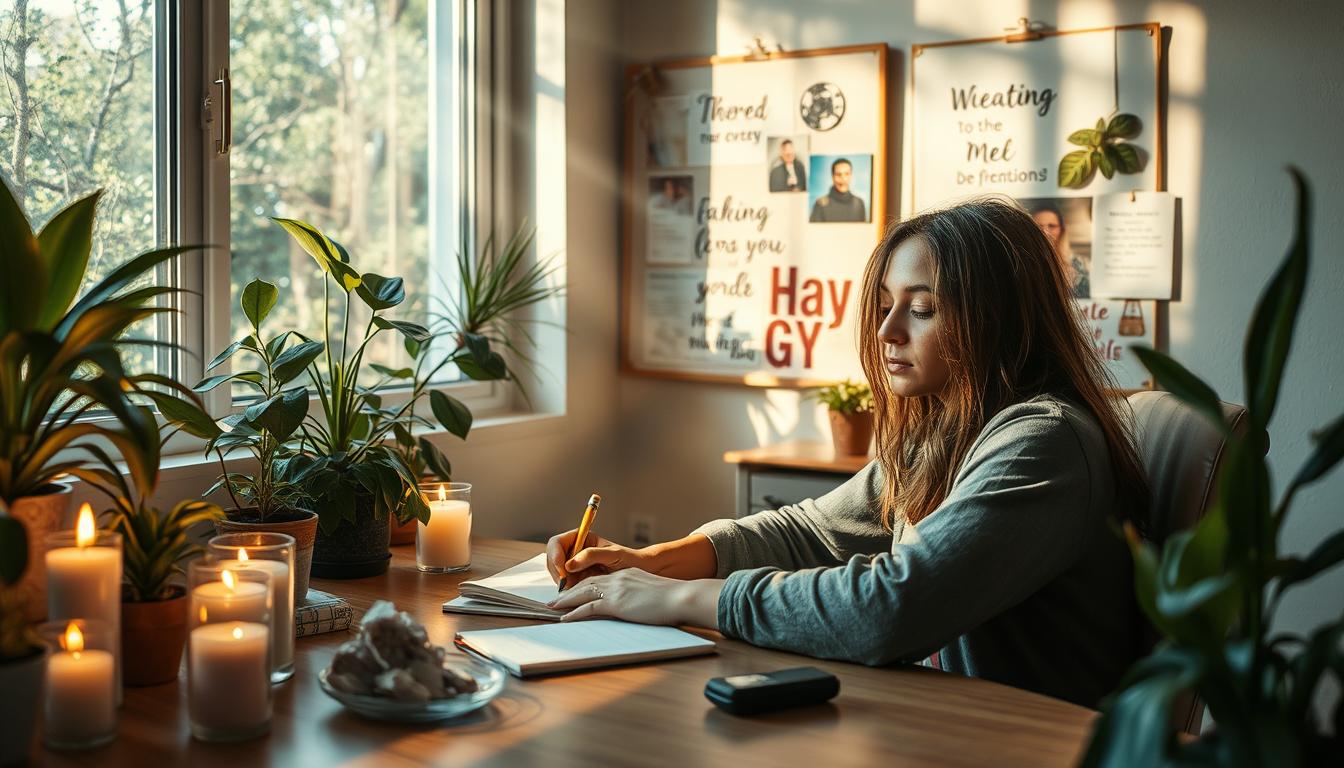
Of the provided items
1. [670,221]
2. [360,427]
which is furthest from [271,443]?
[670,221]

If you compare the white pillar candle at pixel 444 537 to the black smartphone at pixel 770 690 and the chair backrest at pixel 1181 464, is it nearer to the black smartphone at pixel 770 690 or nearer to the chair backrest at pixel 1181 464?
the black smartphone at pixel 770 690

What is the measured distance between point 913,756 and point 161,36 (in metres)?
1.87

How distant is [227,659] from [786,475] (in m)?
1.76

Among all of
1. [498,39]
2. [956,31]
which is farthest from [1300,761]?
[498,39]

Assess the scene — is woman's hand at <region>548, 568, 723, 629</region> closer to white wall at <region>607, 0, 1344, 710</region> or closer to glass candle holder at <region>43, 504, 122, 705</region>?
glass candle holder at <region>43, 504, 122, 705</region>

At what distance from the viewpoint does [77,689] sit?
3.52 feet

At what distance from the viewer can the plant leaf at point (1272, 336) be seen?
81 centimetres

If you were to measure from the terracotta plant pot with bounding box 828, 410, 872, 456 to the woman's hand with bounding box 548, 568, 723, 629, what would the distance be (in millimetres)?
1280

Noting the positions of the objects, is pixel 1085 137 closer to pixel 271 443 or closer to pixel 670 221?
pixel 670 221

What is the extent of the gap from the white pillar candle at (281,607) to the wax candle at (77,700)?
19 centimetres

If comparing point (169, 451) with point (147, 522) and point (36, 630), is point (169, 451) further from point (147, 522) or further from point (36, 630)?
point (36, 630)

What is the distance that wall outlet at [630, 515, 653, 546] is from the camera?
10.9ft

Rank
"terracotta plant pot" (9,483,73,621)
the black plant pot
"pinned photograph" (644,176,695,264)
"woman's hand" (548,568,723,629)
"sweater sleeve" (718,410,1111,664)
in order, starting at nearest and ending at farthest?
"terracotta plant pot" (9,483,73,621) → "sweater sleeve" (718,410,1111,664) → "woman's hand" (548,568,723,629) → the black plant pot → "pinned photograph" (644,176,695,264)

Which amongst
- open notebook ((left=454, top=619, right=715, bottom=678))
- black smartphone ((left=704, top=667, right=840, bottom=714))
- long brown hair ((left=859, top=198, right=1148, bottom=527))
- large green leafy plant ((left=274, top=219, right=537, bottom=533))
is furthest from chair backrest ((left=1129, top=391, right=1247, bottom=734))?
large green leafy plant ((left=274, top=219, right=537, bottom=533))
